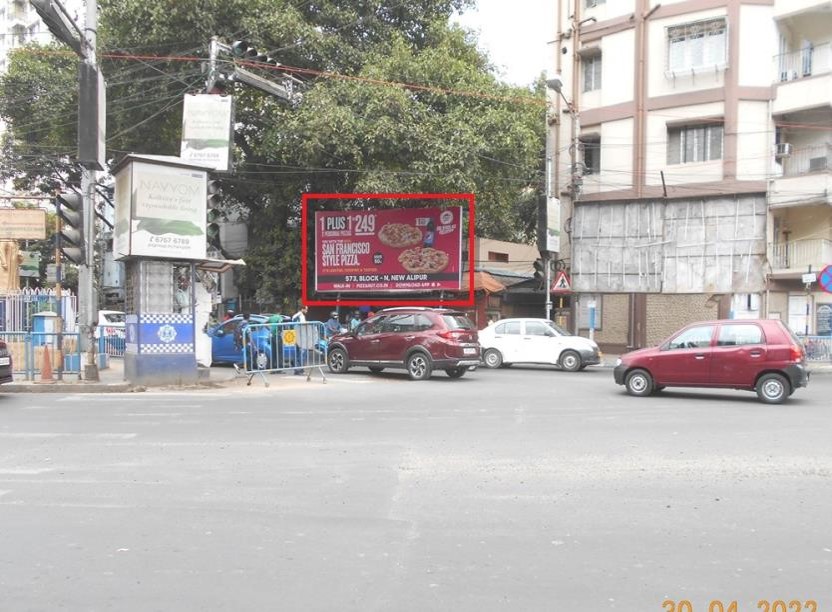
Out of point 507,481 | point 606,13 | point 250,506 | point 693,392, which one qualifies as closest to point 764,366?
point 693,392

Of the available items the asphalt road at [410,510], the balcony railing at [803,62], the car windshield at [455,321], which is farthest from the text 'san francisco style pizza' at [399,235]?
the asphalt road at [410,510]

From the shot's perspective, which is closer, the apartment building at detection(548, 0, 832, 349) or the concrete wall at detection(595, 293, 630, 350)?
the apartment building at detection(548, 0, 832, 349)

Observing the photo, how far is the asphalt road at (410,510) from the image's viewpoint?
419cm

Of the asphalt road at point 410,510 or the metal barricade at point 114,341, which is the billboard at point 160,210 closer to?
the asphalt road at point 410,510

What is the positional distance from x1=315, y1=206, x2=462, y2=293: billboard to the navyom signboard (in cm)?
990

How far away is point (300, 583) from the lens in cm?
426

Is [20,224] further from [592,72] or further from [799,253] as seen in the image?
[799,253]

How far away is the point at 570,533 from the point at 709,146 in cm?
2326

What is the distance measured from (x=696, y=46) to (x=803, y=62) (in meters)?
3.70

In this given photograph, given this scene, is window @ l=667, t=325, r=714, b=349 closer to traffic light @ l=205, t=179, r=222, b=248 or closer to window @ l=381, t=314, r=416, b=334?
window @ l=381, t=314, r=416, b=334

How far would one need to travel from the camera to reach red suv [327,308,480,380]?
1681cm

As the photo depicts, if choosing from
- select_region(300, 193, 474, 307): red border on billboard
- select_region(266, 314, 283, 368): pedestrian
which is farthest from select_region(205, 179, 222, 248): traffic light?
select_region(300, 193, 474, 307): red border on billboard

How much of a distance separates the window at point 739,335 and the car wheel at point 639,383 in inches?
57.2

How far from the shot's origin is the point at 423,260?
27172 mm
